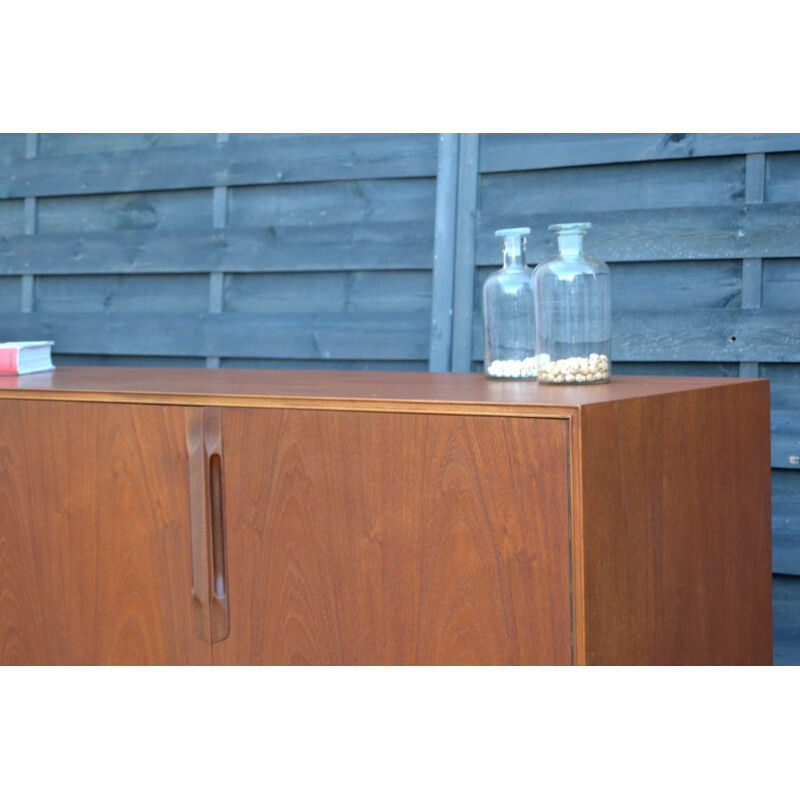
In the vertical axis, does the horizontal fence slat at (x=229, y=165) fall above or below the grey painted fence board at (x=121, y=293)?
above

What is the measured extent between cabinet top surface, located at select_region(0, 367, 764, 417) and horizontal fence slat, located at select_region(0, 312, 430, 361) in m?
0.53

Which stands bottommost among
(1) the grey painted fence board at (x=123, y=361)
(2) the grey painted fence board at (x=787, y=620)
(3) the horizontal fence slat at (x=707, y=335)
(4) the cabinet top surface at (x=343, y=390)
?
(2) the grey painted fence board at (x=787, y=620)

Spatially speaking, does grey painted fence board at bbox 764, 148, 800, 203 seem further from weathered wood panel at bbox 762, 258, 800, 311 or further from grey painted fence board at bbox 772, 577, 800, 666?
grey painted fence board at bbox 772, 577, 800, 666

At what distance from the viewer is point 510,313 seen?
2219 millimetres

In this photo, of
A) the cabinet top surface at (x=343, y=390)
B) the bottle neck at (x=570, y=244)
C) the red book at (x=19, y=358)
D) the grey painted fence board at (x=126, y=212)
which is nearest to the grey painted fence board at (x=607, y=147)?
the cabinet top surface at (x=343, y=390)

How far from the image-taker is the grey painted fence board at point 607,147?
8.60 feet

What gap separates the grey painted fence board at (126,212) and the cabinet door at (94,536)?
132 cm

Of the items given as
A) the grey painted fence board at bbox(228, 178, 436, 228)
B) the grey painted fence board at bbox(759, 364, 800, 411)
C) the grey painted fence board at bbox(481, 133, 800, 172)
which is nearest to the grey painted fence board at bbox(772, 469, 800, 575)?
the grey painted fence board at bbox(759, 364, 800, 411)

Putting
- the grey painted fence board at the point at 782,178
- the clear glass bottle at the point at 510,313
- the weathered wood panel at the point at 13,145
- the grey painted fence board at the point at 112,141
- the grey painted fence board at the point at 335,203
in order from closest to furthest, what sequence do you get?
the clear glass bottle at the point at 510,313
the grey painted fence board at the point at 782,178
the grey painted fence board at the point at 335,203
the grey painted fence board at the point at 112,141
the weathered wood panel at the point at 13,145

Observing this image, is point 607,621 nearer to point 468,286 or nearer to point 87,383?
point 87,383

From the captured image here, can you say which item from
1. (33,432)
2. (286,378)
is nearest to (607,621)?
(286,378)

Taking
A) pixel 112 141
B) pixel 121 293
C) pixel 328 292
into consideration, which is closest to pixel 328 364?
pixel 328 292

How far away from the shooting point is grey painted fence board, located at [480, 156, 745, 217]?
268 cm

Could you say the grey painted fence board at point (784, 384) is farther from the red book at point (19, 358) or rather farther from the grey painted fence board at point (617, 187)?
the red book at point (19, 358)
